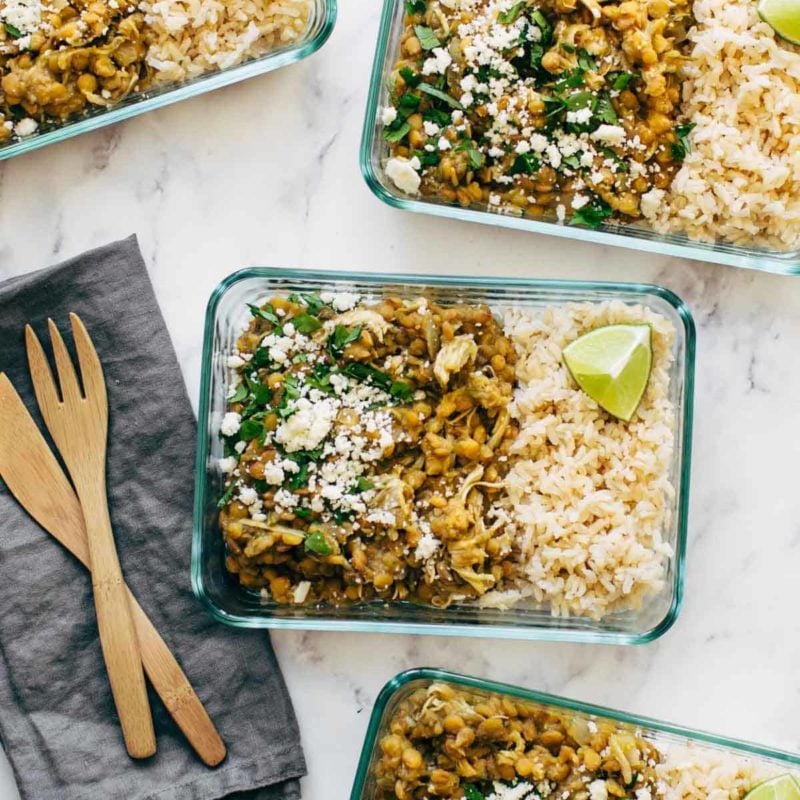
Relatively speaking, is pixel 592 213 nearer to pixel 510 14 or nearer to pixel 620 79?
pixel 620 79

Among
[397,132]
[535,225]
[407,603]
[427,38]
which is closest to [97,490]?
[407,603]

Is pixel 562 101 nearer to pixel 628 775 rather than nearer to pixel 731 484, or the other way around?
pixel 731 484

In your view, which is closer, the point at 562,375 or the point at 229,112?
the point at 562,375

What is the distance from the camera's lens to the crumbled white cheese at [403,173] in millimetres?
2562

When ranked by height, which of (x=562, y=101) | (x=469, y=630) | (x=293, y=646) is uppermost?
(x=562, y=101)

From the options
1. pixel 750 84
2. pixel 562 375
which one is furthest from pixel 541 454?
pixel 750 84

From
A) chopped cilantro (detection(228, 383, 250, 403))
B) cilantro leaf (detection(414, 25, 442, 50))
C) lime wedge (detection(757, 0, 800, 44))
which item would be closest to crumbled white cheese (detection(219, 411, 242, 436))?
chopped cilantro (detection(228, 383, 250, 403))

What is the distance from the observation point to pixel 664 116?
2539 millimetres

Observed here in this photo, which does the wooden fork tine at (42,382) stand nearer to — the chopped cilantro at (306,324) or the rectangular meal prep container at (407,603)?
the rectangular meal prep container at (407,603)

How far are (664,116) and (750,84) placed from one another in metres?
0.20

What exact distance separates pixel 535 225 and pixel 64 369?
1.21 meters

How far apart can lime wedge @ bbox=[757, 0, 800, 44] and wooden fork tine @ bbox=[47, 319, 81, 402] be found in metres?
1.85

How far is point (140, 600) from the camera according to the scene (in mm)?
2729

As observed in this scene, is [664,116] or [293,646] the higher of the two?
[664,116]
